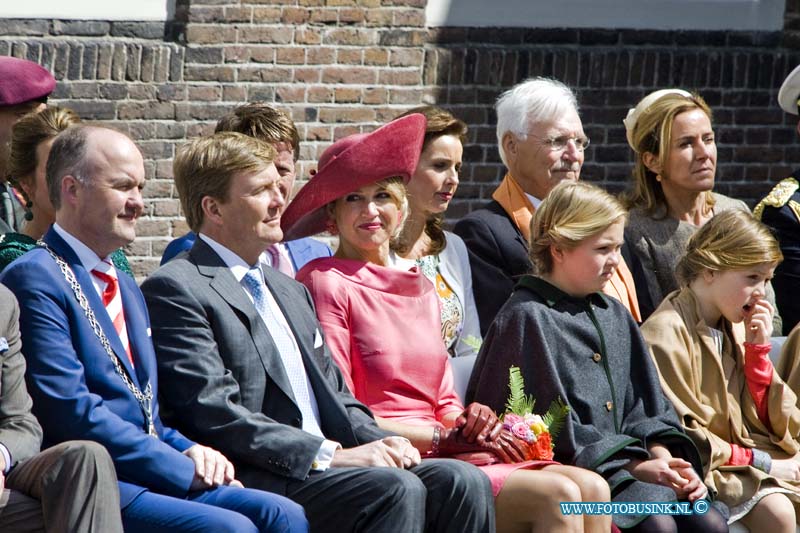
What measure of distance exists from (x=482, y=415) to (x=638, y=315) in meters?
1.47

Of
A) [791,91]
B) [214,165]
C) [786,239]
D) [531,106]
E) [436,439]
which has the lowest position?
[436,439]

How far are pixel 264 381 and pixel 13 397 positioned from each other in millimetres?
865

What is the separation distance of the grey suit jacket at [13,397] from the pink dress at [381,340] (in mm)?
1274

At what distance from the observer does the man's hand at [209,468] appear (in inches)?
171

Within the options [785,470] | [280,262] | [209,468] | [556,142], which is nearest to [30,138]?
[280,262]

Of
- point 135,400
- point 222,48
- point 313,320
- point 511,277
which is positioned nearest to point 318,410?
point 313,320

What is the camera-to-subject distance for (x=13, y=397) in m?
4.10

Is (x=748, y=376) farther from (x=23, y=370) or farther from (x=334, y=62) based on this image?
(x=334, y=62)

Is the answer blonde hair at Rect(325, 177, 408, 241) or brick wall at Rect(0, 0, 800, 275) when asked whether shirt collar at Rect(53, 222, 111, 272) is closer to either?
blonde hair at Rect(325, 177, 408, 241)

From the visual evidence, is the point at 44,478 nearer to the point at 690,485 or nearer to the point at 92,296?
the point at 92,296

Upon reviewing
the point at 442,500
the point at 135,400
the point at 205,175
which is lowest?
the point at 442,500

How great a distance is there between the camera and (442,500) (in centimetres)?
460

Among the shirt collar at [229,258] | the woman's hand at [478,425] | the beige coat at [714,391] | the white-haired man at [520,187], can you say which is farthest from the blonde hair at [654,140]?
the shirt collar at [229,258]

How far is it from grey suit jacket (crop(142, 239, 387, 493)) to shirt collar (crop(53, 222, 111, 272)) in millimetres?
241
